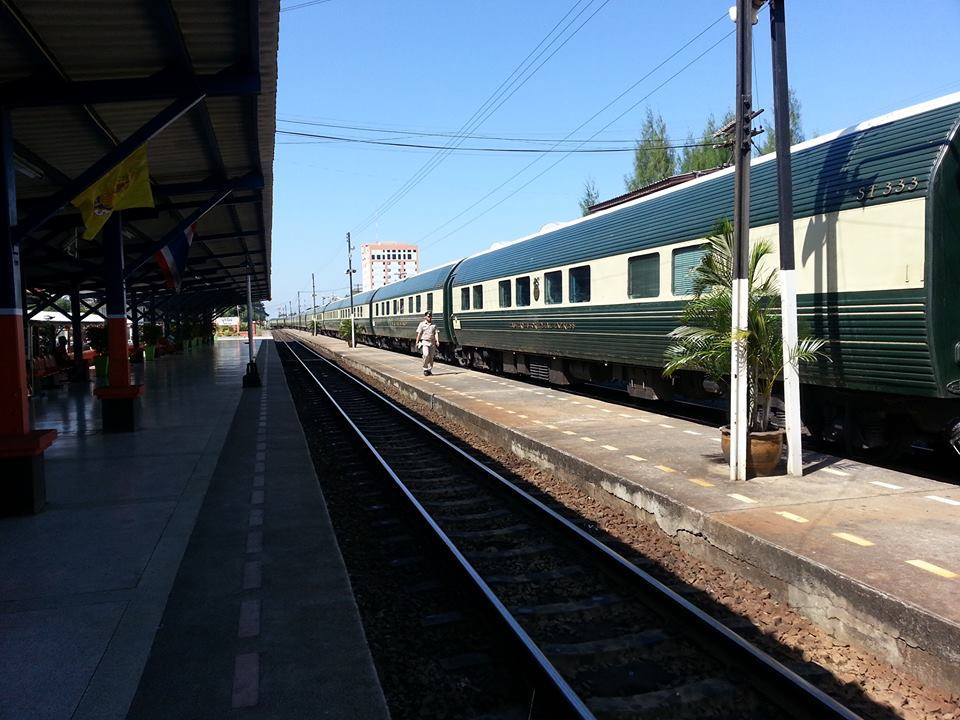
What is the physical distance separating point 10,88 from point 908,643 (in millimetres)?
7991

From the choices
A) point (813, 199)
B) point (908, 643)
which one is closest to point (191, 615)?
point (908, 643)

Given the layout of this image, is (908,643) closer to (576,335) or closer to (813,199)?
(813,199)

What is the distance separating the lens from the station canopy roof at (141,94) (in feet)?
19.0

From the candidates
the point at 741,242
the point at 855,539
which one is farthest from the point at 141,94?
the point at 855,539

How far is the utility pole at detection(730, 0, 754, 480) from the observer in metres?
5.86

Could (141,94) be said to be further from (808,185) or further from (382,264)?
(382,264)

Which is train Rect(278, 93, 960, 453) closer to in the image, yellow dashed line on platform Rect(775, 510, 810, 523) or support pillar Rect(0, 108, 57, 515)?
yellow dashed line on platform Rect(775, 510, 810, 523)

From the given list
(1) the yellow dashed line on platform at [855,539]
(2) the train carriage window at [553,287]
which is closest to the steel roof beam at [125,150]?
(1) the yellow dashed line on platform at [855,539]

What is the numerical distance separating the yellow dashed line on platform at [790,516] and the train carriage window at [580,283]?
7.02 meters

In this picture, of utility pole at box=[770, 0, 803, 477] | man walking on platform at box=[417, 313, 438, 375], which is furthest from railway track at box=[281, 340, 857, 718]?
man walking on platform at box=[417, 313, 438, 375]

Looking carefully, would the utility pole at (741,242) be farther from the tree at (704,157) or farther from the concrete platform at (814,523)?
the tree at (704,157)

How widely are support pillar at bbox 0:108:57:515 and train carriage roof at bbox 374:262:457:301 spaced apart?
16254 mm

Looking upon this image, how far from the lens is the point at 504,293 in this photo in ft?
53.4

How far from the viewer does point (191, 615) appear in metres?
4.05
